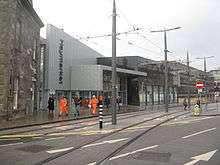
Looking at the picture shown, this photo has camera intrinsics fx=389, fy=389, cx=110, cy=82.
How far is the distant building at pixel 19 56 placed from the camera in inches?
968

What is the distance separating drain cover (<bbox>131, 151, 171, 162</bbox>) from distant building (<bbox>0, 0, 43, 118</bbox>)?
14753 millimetres

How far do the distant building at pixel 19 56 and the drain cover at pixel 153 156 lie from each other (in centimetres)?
1475

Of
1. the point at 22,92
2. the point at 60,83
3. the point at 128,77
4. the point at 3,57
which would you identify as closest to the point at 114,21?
the point at 3,57

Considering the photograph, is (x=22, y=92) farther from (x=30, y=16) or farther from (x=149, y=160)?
(x=149, y=160)

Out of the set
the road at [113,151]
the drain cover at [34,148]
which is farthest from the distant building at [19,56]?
the drain cover at [34,148]

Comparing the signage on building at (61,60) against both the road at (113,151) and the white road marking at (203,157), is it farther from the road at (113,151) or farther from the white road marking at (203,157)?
the white road marking at (203,157)

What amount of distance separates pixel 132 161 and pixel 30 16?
23386 millimetres

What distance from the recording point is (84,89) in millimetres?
46250

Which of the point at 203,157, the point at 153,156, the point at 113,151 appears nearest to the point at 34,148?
the point at 113,151

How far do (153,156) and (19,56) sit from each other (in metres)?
19.1

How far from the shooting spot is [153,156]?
11117mm

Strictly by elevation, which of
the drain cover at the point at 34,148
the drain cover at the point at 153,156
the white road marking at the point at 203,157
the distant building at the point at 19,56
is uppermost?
the distant building at the point at 19,56

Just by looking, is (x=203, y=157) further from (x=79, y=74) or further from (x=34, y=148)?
(x=79, y=74)

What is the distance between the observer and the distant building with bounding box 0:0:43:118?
968 inches
